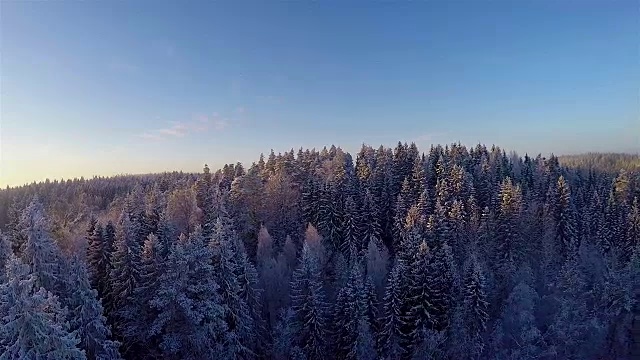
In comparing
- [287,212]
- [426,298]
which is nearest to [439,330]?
[426,298]

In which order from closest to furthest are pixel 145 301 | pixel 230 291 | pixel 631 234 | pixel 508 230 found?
pixel 145 301
pixel 230 291
pixel 508 230
pixel 631 234

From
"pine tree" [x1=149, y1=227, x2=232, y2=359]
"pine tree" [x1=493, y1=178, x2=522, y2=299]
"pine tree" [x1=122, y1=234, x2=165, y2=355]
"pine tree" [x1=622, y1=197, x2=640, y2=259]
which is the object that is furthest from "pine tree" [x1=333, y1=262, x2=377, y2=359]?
"pine tree" [x1=622, y1=197, x2=640, y2=259]

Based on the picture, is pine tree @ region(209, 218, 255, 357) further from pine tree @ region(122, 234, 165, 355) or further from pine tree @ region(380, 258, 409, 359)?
pine tree @ region(380, 258, 409, 359)

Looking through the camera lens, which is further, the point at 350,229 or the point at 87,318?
the point at 350,229

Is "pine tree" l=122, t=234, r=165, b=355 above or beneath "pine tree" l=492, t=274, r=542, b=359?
above

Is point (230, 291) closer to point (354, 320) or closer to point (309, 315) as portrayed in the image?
point (309, 315)

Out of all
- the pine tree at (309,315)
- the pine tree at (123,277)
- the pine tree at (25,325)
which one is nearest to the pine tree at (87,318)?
the pine tree at (123,277)

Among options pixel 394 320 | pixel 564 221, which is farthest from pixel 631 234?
pixel 394 320
